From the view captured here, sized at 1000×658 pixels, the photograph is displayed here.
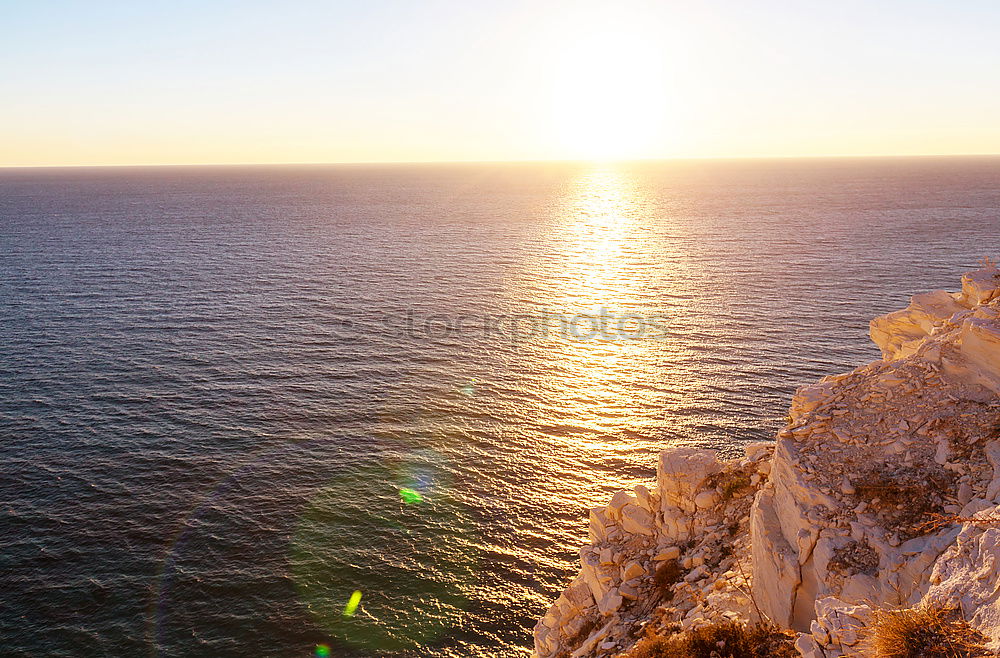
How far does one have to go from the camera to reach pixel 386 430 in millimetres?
59844

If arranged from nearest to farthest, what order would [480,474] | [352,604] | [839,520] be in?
[839,520]
[352,604]
[480,474]

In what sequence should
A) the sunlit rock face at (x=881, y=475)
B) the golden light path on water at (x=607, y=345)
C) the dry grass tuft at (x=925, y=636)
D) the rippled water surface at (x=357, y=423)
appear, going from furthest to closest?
the golden light path on water at (x=607, y=345), the rippled water surface at (x=357, y=423), the sunlit rock face at (x=881, y=475), the dry grass tuft at (x=925, y=636)

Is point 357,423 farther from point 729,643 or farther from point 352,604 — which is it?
point 729,643

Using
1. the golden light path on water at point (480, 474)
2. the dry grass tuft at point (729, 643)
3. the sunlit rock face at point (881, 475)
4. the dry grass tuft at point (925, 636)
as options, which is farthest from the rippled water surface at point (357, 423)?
the dry grass tuft at point (925, 636)

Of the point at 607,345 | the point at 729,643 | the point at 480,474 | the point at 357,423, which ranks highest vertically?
the point at 729,643

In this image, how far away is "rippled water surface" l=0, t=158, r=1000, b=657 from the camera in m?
41.0

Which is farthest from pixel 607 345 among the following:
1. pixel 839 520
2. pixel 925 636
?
pixel 925 636

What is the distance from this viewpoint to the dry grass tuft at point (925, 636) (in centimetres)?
1148

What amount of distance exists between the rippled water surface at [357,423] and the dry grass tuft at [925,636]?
30399mm

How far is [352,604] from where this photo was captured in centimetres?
4116

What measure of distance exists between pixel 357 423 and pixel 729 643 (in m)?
48.6

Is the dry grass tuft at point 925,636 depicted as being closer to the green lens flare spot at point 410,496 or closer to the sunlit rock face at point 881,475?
the sunlit rock face at point 881,475

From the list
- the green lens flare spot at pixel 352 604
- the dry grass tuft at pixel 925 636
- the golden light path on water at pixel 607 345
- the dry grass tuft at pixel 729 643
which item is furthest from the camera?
the golden light path on water at pixel 607 345

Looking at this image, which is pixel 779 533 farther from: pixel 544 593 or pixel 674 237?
pixel 674 237
